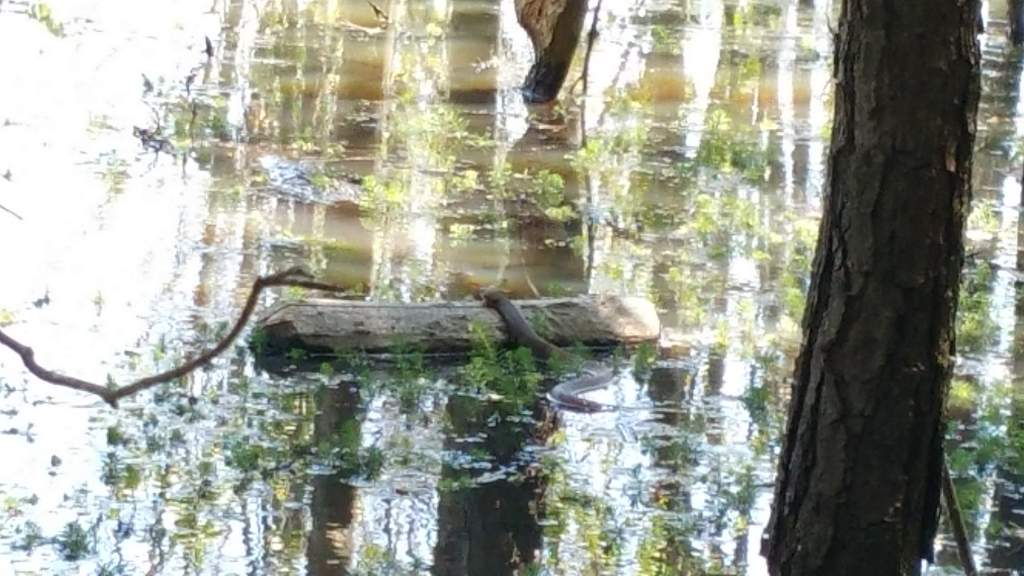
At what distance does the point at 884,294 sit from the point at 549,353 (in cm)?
417

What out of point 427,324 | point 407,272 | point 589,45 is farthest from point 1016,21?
point 427,324

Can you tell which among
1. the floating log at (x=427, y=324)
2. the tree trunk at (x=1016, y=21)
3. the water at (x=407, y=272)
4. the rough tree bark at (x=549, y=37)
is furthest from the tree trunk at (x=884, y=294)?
the tree trunk at (x=1016, y=21)

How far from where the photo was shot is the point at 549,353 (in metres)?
9.19

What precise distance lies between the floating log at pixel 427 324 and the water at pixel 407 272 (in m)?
0.20

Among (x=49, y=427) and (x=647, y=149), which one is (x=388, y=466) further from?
(x=647, y=149)

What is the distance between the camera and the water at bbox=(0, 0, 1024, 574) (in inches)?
279

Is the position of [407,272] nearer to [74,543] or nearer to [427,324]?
[427,324]

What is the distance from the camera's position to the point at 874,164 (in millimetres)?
5066

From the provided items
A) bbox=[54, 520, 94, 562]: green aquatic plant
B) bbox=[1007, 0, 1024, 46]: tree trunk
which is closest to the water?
bbox=[54, 520, 94, 562]: green aquatic plant

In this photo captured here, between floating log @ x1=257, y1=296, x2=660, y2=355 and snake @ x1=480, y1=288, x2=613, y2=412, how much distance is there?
54 mm

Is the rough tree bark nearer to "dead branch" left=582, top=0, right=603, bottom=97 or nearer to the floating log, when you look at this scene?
"dead branch" left=582, top=0, right=603, bottom=97

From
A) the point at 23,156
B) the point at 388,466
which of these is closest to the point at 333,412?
the point at 388,466

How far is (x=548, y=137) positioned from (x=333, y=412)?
685cm

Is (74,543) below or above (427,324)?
below
